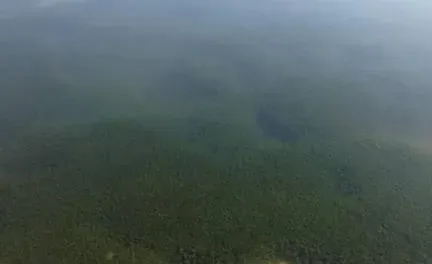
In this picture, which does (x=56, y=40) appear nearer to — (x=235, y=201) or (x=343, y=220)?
(x=235, y=201)

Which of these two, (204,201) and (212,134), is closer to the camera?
(204,201)

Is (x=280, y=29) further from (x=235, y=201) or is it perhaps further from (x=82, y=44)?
(x=235, y=201)

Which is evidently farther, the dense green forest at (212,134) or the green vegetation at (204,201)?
the dense green forest at (212,134)

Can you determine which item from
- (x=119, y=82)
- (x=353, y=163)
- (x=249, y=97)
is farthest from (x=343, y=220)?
(x=119, y=82)

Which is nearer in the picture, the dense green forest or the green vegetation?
the green vegetation

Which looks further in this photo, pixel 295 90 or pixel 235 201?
pixel 295 90

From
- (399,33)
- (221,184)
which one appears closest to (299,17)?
(399,33)

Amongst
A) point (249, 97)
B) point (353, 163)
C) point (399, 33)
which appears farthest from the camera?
point (399, 33)

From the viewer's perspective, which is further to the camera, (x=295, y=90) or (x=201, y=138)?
(x=295, y=90)

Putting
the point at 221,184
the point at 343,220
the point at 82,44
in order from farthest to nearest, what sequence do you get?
the point at 82,44, the point at 221,184, the point at 343,220
